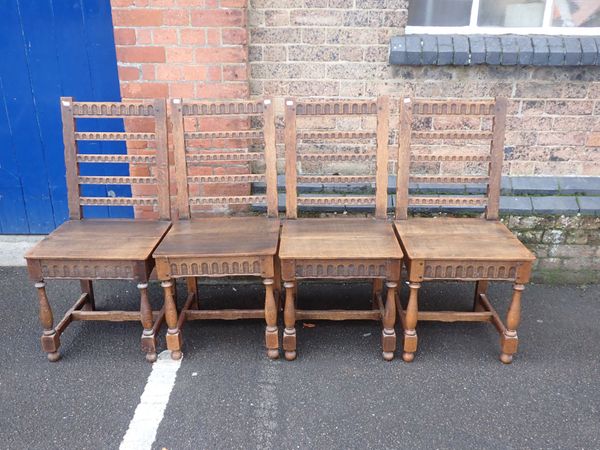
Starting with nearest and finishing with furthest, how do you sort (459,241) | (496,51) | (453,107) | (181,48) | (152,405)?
1. (152,405)
2. (459,241)
3. (453,107)
4. (181,48)
5. (496,51)

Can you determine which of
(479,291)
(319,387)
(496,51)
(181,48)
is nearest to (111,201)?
(181,48)

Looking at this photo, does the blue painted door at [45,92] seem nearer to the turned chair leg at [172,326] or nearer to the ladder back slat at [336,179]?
the turned chair leg at [172,326]

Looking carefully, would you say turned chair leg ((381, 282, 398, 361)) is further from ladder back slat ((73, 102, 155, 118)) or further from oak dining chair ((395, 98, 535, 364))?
ladder back slat ((73, 102, 155, 118))

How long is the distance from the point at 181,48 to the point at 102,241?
124 cm

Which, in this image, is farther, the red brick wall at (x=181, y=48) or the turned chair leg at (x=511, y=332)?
the red brick wall at (x=181, y=48)

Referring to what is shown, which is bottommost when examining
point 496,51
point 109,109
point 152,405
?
point 152,405

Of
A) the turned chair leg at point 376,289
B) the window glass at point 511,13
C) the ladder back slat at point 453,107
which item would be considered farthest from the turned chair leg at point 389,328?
the window glass at point 511,13

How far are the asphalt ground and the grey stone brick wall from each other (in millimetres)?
1166

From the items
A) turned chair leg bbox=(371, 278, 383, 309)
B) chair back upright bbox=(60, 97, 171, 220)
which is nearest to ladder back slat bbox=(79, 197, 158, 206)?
chair back upright bbox=(60, 97, 171, 220)

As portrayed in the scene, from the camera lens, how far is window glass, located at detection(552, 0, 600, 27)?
11.2 feet

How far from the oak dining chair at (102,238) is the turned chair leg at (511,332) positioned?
186cm

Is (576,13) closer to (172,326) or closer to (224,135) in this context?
(224,135)

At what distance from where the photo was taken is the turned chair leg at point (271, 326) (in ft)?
9.08

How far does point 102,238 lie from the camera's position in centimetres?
284
